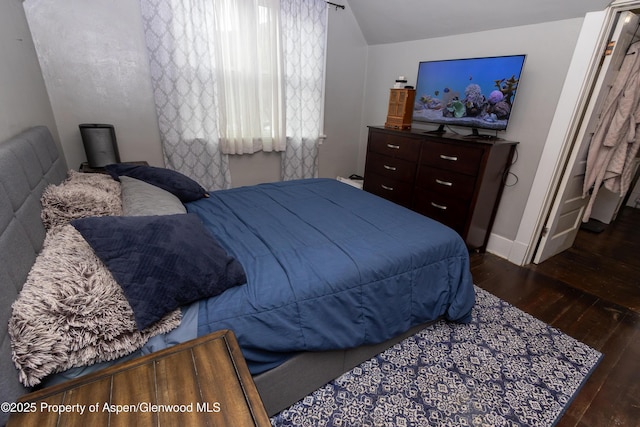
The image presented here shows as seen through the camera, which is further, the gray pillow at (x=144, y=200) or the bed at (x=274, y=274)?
the gray pillow at (x=144, y=200)

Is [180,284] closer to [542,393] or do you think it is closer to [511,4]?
[542,393]

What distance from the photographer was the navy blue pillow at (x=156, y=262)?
0.96m

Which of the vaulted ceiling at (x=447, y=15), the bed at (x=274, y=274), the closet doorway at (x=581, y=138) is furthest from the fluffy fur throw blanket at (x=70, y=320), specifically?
the vaulted ceiling at (x=447, y=15)

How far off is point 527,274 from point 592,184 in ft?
3.12

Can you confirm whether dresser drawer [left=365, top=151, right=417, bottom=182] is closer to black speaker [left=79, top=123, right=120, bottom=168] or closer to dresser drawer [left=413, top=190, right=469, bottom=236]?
dresser drawer [left=413, top=190, right=469, bottom=236]

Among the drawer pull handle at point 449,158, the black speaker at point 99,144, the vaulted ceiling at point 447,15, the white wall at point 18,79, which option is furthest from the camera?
the drawer pull handle at point 449,158

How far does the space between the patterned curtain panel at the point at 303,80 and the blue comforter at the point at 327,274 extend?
1542mm

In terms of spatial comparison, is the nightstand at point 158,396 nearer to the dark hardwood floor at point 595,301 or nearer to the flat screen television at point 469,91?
the dark hardwood floor at point 595,301

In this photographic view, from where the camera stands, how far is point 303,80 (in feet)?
10.7

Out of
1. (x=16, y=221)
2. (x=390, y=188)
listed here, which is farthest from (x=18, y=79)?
(x=390, y=188)

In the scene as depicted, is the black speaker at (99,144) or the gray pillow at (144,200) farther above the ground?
the black speaker at (99,144)

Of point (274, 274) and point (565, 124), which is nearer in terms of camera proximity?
point (274, 274)

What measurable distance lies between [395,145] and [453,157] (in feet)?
2.12

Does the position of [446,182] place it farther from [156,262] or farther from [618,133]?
[156,262]
